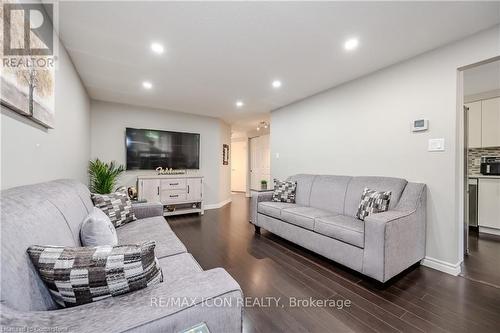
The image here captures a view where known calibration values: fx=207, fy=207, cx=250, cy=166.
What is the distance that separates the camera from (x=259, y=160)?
7.30 meters

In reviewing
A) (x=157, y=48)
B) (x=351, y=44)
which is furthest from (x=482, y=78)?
(x=157, y=48)

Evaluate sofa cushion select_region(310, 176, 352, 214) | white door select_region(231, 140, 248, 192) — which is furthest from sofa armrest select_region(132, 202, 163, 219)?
white door select_region(231, 140, 248, 192)

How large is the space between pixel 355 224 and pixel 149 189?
3587 millimetres

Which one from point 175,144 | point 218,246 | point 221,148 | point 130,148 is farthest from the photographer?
point 221,148

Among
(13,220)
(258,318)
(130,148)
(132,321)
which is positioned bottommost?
(258,318)

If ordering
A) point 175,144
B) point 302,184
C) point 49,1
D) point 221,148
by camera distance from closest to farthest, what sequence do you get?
point 49,1 < point 302,184 < point 175,144 < point 221,148

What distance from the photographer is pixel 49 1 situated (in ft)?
5.15

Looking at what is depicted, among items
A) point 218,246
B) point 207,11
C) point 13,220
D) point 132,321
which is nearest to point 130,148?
point 218,246

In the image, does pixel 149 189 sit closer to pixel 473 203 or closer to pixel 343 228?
pixel 343 228

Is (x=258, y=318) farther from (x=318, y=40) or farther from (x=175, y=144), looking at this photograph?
(x=175, y=144)

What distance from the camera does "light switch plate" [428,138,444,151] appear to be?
2172 mm

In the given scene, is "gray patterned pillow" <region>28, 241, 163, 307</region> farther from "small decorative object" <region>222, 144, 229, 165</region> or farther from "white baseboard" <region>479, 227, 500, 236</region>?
"small decorative object" <region>222, 144, 229, 165</region>

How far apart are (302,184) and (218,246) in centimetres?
161

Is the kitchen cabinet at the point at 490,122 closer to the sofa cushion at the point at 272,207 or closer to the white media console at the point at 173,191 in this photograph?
the sofa cushion at the point at 272,207
